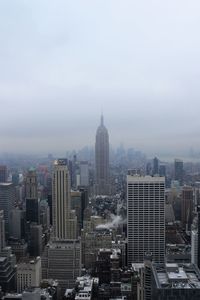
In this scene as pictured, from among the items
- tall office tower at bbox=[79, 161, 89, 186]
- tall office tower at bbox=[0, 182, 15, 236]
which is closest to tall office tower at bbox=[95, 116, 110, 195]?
tall office tower at bbox=[79, 161, 89, 186]

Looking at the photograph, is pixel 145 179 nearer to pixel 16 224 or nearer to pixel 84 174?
pixel 16 224

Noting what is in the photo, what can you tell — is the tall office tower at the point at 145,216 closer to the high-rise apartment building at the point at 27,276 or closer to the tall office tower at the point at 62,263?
the tall office tower at the point at 62,263

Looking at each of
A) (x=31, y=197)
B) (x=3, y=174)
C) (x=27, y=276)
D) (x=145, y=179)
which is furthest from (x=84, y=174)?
(x=27, y=276)

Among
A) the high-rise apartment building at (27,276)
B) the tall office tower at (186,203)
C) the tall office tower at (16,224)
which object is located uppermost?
the tall office tower at (186,203)

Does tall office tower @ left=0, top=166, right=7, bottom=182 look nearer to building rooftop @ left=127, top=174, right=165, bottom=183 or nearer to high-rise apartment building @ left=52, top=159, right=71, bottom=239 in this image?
high-rise apartment building @ left=52, top=159, right=71, bottom=239

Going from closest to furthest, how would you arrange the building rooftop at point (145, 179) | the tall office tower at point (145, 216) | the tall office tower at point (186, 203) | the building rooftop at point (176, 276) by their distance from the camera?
the building rooftop at point (176, 276) → the tall office tower at point (145, 216) → the building rooftop at point (145, 179) → the tall office tower at point (186, 203)

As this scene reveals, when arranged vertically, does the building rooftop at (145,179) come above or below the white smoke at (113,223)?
above

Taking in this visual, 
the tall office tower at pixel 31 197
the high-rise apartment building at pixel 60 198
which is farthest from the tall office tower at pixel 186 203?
the tall office tower at pixel 31 197

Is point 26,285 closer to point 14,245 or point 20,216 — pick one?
point 14,245
